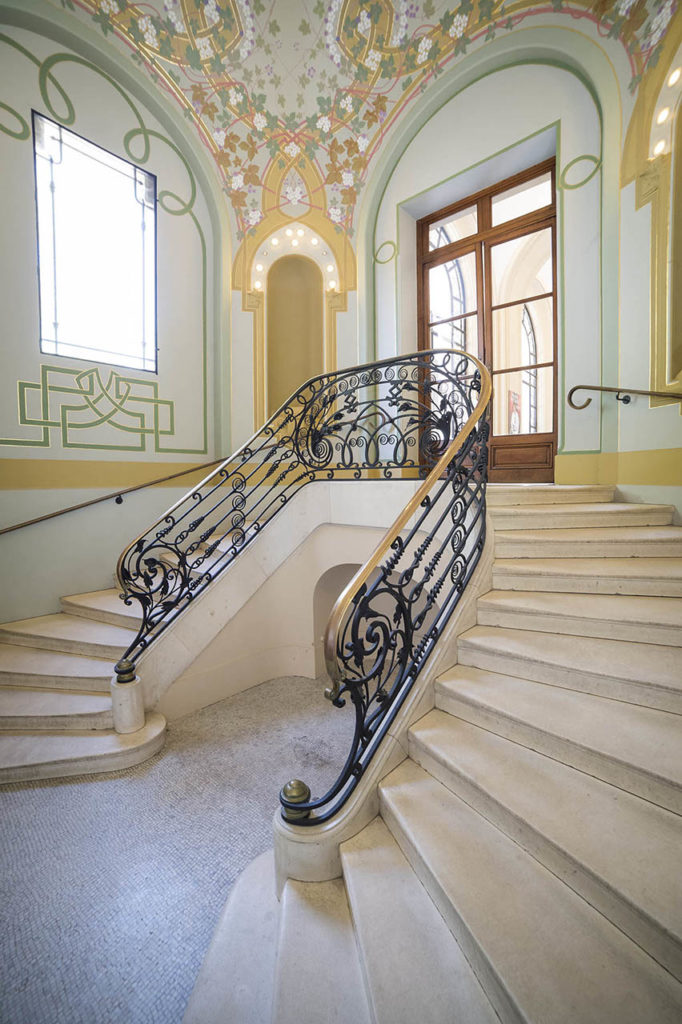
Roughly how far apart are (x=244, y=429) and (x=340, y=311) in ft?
6.05

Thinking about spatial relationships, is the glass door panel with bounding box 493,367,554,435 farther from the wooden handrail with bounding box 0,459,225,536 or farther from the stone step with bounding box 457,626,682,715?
the wooden handrail with bounding box 0,459,225,536

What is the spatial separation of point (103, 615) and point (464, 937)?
3229 millimetres

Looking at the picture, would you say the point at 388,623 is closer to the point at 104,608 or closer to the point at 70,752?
the point at 70,752

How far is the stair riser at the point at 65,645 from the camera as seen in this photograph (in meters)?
3.04

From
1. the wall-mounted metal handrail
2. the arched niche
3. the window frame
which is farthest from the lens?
the arched niche

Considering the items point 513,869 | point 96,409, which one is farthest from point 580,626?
point 96,409

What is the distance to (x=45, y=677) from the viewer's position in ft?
9.27

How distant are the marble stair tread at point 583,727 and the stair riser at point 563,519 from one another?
1.19m

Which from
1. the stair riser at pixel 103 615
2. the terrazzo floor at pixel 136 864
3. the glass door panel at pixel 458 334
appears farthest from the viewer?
the glass door panel at pixel 458 334

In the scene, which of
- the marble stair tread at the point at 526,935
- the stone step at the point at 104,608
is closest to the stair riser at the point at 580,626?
the marble stair tread at the point at 526,935

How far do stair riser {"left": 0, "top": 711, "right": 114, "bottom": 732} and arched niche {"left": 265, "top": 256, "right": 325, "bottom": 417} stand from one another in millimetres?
3805

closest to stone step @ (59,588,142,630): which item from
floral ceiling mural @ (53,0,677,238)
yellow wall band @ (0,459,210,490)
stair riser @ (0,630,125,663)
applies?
stair riser @ (0,630,125,663)

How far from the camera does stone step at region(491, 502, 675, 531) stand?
2.81m

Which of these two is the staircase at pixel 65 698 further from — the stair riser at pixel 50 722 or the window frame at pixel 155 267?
the window frame at pixel 155 267
